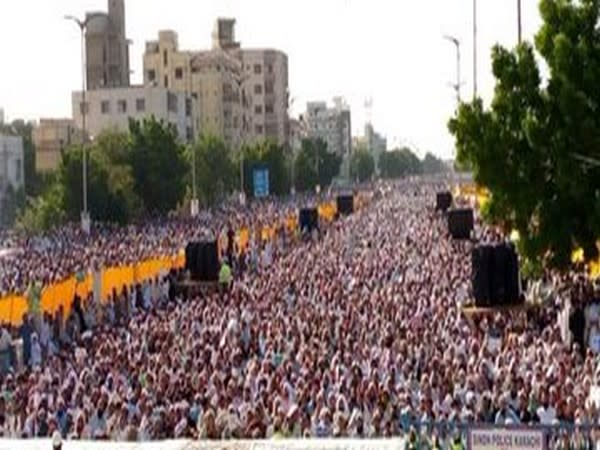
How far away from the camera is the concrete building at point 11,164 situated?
116 m

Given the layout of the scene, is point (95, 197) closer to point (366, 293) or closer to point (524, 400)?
point (366, 293)

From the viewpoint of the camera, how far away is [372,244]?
6100 cm

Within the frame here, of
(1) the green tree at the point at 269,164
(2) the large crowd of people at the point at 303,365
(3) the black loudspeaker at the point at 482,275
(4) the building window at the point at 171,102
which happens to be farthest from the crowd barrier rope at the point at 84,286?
(4) the building window at the point at 171,102

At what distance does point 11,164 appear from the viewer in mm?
118438

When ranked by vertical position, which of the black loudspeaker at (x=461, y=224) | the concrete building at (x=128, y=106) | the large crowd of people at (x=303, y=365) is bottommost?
the large crowd of people at (x=303, y=365)

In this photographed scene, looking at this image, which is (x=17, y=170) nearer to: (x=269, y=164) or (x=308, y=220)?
(x=269, y=164)

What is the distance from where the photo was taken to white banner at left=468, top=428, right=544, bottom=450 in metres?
16.0

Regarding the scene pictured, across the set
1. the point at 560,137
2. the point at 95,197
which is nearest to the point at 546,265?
the point at 560,137

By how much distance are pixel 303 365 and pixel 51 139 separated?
383 ft

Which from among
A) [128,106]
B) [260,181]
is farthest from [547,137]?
[128,106]

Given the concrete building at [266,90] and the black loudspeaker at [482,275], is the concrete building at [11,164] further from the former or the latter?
the black loudspeaker at [482,275]

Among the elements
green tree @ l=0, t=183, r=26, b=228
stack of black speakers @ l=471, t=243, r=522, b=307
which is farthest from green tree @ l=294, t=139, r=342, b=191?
stack of black speakers @ l=471, t=243, r=522, b=307

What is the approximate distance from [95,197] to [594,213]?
52.4 m

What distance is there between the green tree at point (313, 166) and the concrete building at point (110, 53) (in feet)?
58.8
